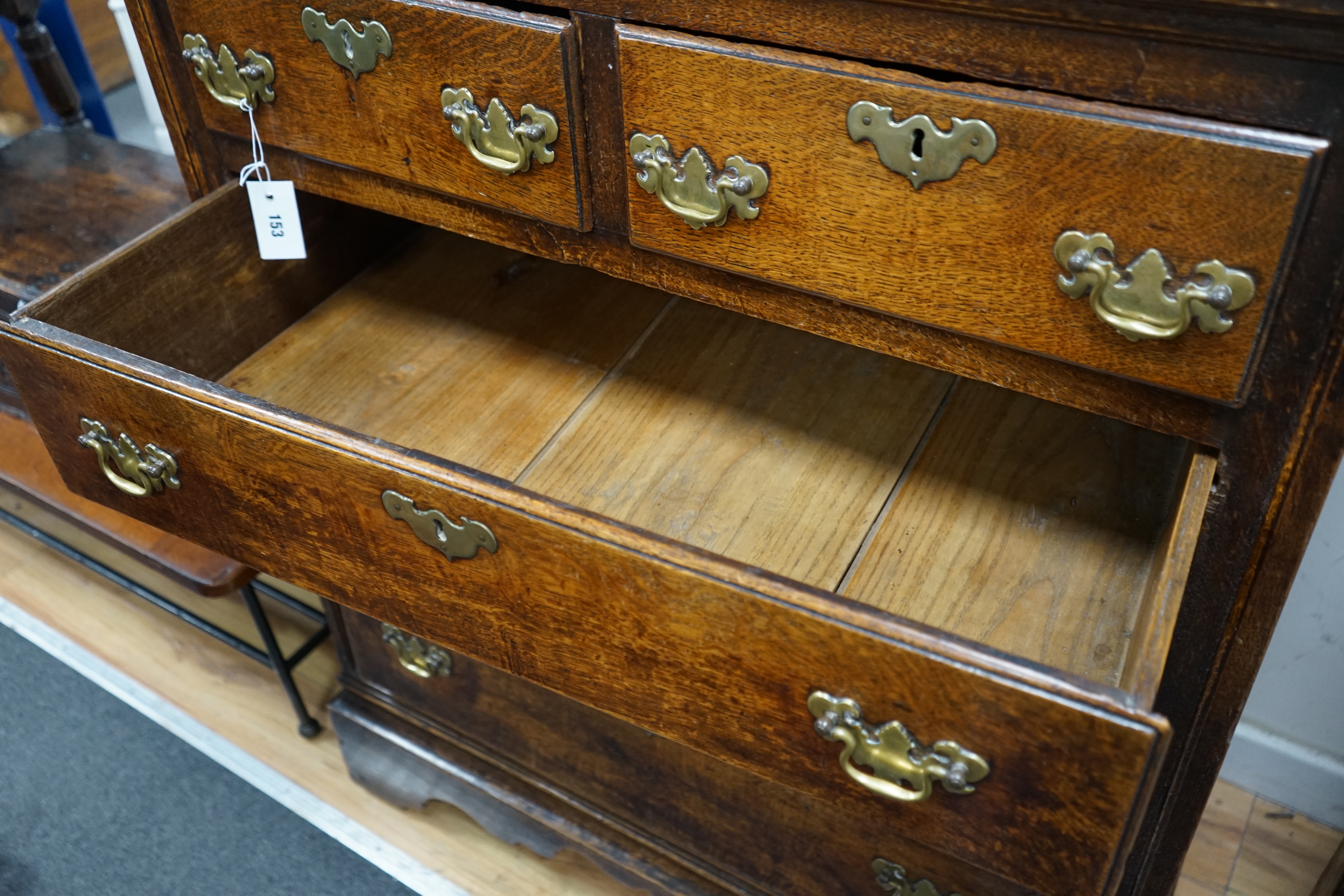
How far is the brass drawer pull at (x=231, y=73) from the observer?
812mm

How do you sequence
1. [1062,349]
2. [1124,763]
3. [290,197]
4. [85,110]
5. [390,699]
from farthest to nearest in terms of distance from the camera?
[85,110], [390,699], [290,197], [1062,349], [1124,763]

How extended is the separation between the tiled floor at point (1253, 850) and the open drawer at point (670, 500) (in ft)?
1.76

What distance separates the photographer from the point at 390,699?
3.70ft

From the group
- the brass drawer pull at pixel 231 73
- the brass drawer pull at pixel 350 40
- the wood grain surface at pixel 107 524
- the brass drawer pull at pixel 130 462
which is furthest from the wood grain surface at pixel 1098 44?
the wood grain surface at pixel 107 524

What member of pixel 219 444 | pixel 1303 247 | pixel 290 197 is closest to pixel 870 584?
pixel 1303 247

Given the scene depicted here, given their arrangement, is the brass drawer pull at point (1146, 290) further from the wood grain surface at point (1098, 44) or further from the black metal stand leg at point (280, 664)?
the black metal stand leg at point (280, 664)

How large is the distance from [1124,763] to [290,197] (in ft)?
2.42

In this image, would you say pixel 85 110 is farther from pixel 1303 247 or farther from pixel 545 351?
pixel 1303 247

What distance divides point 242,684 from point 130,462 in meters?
0.61

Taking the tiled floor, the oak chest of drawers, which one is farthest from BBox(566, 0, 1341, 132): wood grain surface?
the tiled floor

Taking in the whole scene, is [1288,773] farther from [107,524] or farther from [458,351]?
[107,524]

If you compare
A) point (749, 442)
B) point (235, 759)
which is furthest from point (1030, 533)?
point (235, 759)

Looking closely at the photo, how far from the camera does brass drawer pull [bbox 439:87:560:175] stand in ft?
2.30

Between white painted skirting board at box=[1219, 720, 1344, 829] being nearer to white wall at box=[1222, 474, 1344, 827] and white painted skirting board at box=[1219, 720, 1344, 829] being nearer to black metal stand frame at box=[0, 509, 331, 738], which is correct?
Answer: white wall at box=[1222, 474, 1344, 827]
